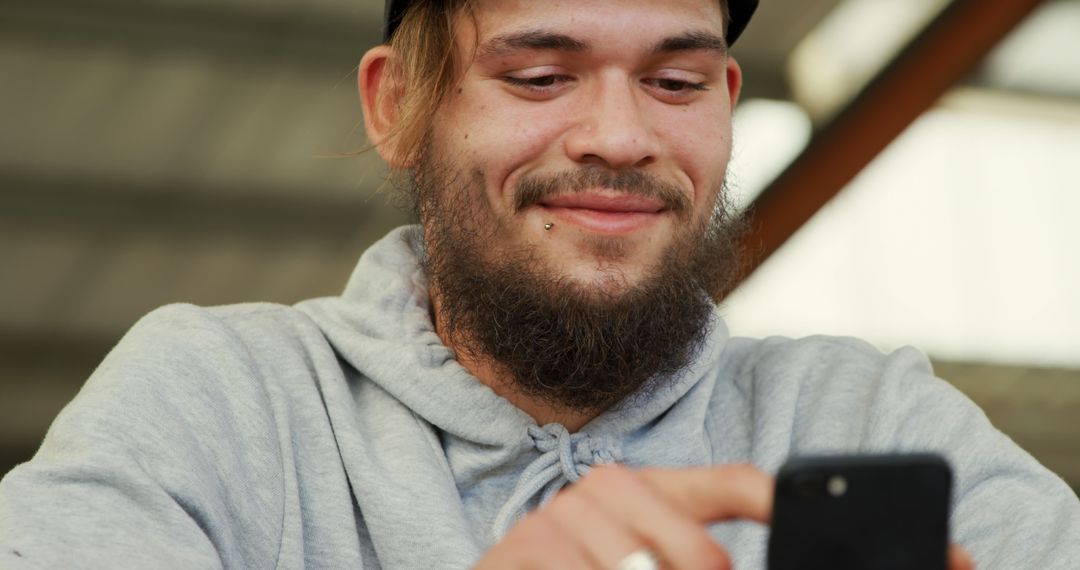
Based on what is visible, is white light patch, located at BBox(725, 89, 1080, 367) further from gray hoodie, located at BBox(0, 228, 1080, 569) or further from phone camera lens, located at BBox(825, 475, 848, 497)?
phone camera lens, located at BBox(825, 475, 848, 497)

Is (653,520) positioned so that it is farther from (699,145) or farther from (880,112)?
(880,112)

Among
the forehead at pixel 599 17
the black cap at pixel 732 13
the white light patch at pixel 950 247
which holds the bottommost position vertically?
the white light patch at pixel 950 247

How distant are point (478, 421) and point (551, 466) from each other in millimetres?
86

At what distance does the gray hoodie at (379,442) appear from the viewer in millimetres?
1149

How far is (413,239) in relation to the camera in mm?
1676

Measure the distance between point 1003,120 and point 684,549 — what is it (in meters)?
5.32

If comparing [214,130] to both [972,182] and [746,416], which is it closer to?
[972,182]

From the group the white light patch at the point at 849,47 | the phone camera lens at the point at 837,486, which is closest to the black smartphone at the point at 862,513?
the phone camera lens at the point at 837,486

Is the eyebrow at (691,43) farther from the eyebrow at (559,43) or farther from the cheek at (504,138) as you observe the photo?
the cheek at (504,138)

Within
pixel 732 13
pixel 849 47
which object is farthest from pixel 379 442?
pixel 849 47

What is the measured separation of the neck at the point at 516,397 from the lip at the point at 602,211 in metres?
0.19

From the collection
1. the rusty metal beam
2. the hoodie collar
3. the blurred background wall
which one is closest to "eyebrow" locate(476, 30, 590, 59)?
the hoodie collar

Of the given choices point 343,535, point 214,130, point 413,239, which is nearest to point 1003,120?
point 214,130

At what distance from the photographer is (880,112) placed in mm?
4848
